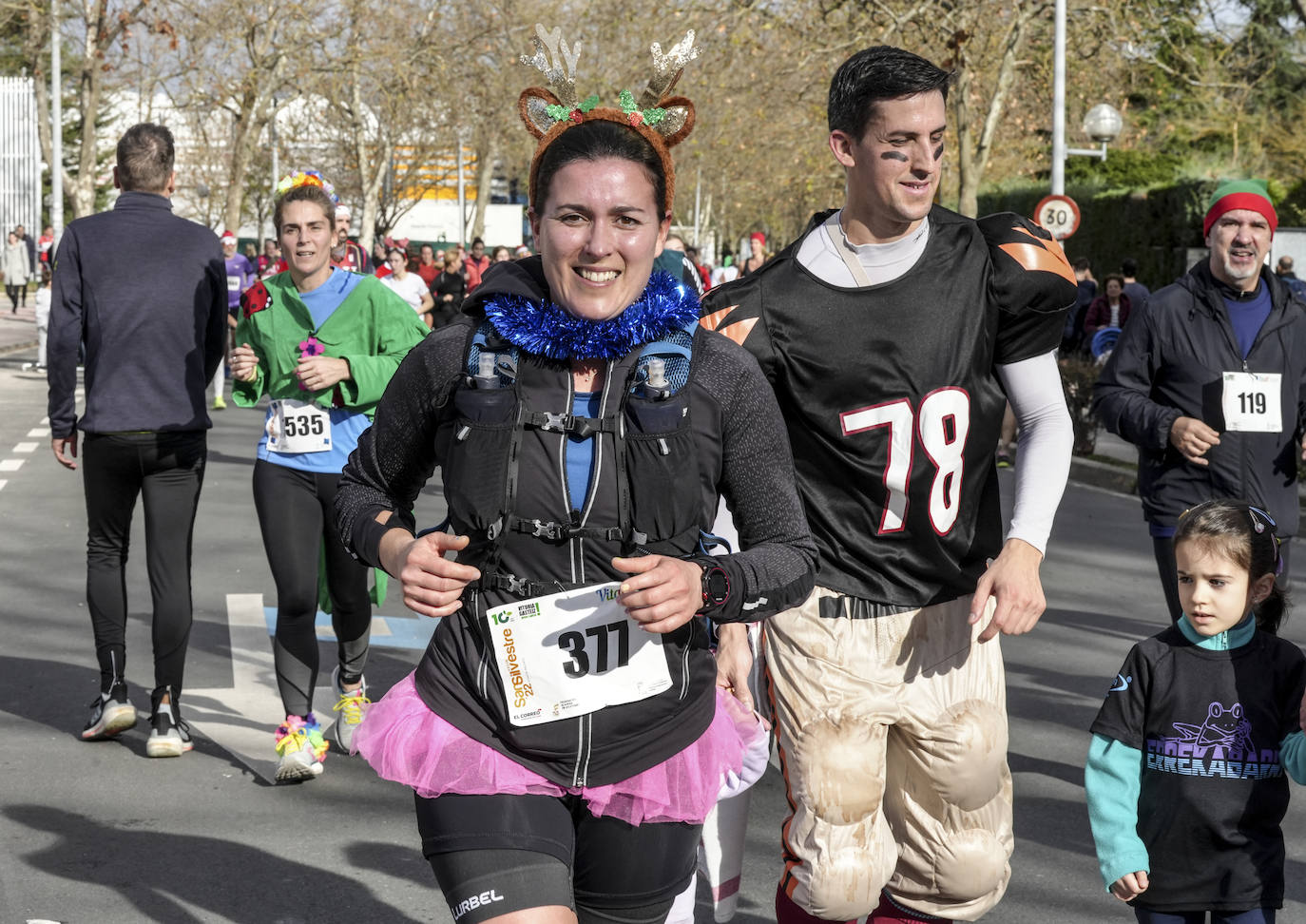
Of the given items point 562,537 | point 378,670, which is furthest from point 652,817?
point 378,670

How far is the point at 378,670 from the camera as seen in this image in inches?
296

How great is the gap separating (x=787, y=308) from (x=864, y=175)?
0.33 metres

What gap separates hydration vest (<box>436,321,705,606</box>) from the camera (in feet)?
9.41

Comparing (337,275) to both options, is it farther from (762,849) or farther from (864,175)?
(864,175)

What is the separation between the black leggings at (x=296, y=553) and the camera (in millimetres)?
5992

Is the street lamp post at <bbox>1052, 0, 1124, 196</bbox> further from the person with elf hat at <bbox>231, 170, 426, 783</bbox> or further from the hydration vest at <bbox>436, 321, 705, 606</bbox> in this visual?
the hydration vest at <bbox>436, 321, 705, 606</bbox>

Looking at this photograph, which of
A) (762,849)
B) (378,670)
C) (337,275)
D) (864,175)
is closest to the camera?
(864,175)

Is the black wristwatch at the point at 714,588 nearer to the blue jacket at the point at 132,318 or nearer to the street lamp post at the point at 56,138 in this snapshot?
the blue jacket at the point at 132,318

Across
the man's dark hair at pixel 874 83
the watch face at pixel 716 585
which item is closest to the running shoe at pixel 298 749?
the man's dark hair at pixel 874 83

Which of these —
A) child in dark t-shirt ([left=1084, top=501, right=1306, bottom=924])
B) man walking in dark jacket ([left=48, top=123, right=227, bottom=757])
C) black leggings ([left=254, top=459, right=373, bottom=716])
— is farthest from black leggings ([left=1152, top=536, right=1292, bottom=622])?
man walking in dark jacket ([left=48, top=123, right=227, bottom=757])

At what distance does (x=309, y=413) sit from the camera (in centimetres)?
602

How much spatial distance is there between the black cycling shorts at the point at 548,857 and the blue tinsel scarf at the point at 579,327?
73 centimetres

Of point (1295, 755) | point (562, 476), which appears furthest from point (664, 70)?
point (1295, 755)

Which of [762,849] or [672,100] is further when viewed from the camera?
[762,849]
